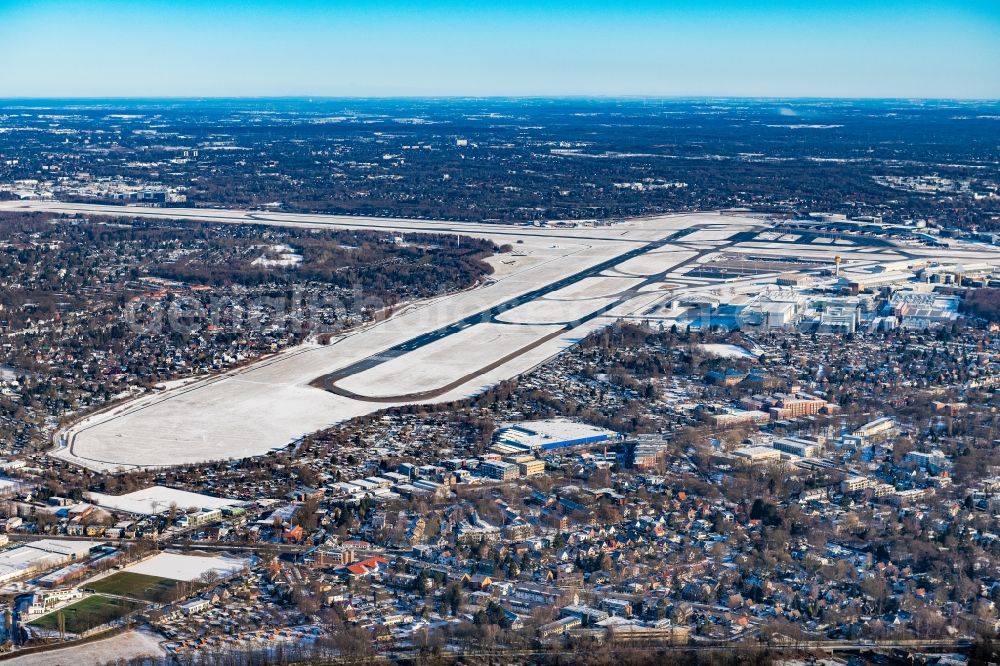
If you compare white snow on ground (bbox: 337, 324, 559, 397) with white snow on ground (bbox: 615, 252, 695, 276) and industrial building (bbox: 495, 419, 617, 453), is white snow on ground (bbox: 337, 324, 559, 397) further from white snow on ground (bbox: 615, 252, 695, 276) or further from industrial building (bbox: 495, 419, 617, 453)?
white snow on ground (bbox: 615, 252, 695, 276)

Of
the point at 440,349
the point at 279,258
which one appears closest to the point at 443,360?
the point at 440,349

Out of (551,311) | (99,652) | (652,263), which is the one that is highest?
(652,263)

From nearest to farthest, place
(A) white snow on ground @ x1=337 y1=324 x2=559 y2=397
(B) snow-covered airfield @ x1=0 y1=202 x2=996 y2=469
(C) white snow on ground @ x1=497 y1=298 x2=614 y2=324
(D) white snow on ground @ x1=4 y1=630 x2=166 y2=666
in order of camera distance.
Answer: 1. (D) white snow on ground @ x1=4 y1=630 x2=166 y2=666
2. (B) snow-covered airfield @ x1=0 y1=202 x2=996 y2=469
3. (A) white snow on ground @ x1=337 y1=324 x2=559 y2=397
4. (C) white snow on ground @ x1=497 y1=298 x2=614 y2=324

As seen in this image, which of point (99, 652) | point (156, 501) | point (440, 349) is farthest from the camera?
point (440, 349)

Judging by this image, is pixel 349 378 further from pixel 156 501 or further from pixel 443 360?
pixel 156 501

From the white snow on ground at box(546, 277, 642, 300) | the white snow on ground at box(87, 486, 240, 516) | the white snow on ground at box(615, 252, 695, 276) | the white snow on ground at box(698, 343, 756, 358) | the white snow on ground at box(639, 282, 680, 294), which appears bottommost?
the white snow on ground at box(87, 486, 240, 516)

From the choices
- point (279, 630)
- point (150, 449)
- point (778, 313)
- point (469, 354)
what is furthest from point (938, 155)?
point (279, 630)

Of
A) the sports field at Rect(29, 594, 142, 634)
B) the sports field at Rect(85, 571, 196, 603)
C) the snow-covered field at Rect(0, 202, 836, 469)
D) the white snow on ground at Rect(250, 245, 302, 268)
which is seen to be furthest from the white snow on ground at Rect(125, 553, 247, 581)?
the white snow on ground at Rect(250, 245, 302, 268)

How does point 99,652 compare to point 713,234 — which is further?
point 713,234
